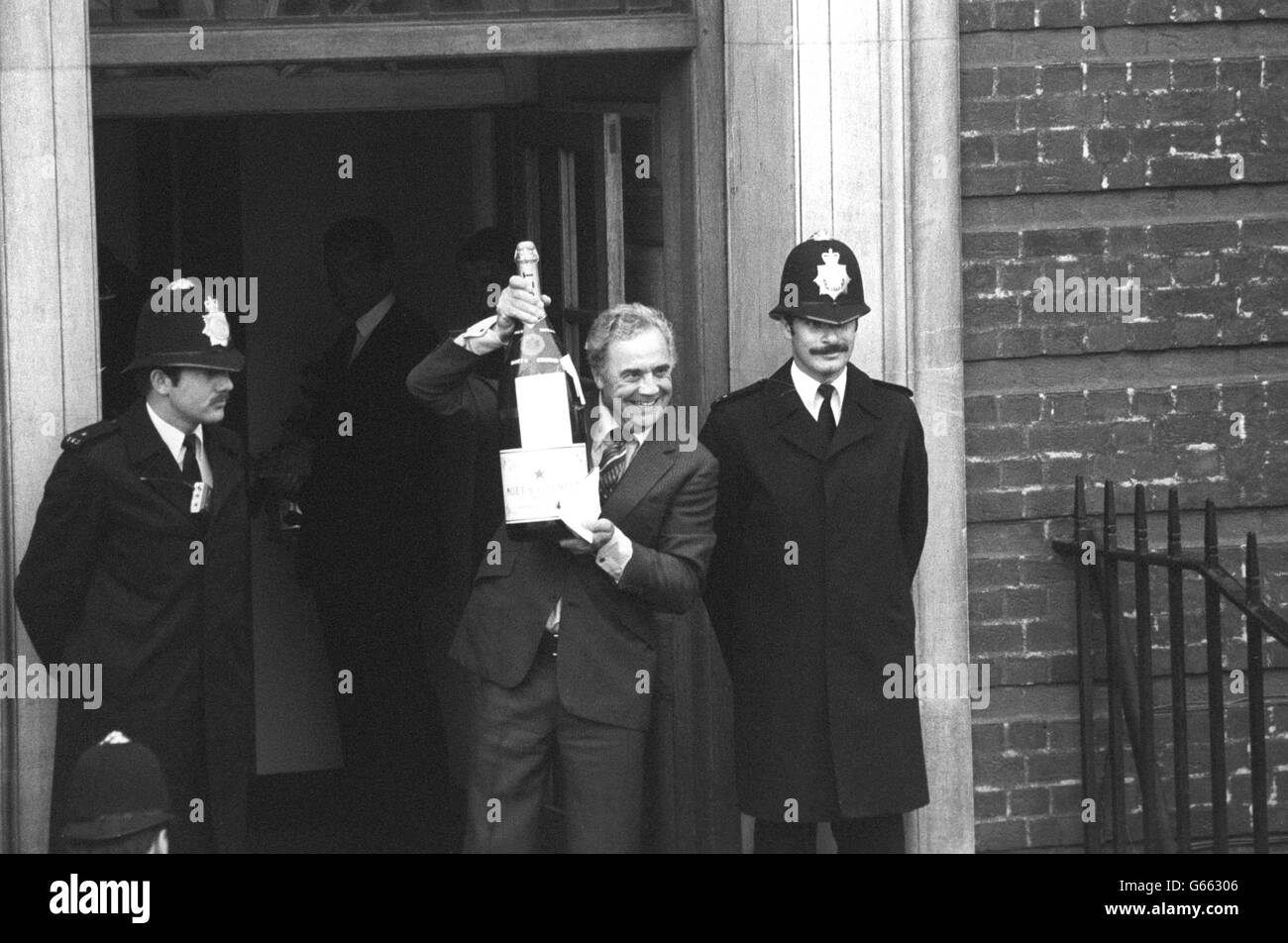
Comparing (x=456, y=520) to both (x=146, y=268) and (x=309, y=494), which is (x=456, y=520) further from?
(x=146, y=268)

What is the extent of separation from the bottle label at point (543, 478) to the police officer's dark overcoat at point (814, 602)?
0.55m

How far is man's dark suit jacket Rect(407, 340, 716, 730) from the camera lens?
16.5ft

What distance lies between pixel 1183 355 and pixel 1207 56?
85 cm

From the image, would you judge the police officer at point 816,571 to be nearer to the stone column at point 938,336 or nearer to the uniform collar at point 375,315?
the stone column at point 938,336

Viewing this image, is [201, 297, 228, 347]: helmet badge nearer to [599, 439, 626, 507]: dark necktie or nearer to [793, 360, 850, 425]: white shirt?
[599, 439, 626, 507]: dark necktie

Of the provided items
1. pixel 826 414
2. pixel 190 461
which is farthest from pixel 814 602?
pixel 190 461

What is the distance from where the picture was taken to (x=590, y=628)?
506 centimetres

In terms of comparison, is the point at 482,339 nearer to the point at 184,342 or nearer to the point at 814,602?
the point at 184,342

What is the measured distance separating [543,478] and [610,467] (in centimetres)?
28

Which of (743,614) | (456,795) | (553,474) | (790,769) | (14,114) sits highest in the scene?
(14,114)

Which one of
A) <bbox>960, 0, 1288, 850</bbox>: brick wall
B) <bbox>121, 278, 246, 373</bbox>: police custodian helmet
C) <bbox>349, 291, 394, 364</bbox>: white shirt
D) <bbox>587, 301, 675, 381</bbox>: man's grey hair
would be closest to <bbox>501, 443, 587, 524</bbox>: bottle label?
<bbox>587, 301, 675, 381</bbox>: man's grey hair

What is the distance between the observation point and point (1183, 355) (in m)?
5.91

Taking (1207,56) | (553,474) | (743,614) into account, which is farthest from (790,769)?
(1207,56)

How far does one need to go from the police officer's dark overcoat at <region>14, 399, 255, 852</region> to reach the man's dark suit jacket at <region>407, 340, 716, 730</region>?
66 centimetres
